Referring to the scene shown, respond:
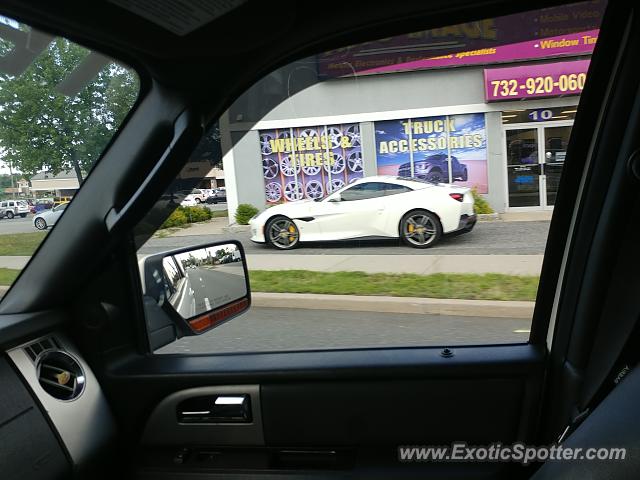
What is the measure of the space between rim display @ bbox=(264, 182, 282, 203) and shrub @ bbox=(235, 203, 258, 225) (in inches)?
4.4

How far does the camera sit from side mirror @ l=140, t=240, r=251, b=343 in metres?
2.40

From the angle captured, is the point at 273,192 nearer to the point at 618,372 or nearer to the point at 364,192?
the point at 364,192

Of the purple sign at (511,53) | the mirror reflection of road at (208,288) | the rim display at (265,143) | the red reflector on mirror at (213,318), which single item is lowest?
the red reflector on mirror at (213,318)

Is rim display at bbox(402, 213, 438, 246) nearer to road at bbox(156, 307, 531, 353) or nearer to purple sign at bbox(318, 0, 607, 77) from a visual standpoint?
road at bbox(156, 307, 531, 353)

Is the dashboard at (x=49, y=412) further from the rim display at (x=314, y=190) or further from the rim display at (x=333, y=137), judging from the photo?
the rim display at (x=333, y=137)

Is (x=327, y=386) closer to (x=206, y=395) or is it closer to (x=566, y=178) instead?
(x=206, y=395)

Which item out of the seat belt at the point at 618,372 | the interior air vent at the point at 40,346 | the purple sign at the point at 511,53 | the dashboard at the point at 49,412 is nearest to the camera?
the seat belt at the point at 618,372

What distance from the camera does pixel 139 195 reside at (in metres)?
2.12

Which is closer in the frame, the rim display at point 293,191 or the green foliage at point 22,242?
the green foliage at point 22,242

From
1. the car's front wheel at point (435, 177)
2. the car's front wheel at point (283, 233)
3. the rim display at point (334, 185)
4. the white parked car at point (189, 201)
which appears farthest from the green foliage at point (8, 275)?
the car's front wheel at point (435, 177)

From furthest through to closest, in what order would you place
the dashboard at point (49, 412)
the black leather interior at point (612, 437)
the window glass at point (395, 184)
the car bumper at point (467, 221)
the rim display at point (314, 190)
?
the car bumper at point (467, 221) < the rim display at point (314, 190) < the window glass at point (395, 184) < the dashboard at point (49, 412) < the black leather interior at point (612, 437)

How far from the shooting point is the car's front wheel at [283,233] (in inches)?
100

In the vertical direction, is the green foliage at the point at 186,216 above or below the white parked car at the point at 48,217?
below

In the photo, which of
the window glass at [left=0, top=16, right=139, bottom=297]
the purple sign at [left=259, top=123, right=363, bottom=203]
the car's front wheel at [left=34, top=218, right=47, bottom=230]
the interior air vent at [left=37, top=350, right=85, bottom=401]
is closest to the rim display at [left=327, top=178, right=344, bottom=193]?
the purple sign at [left=259, top=123, right=363, bottom=203]
